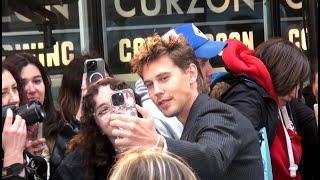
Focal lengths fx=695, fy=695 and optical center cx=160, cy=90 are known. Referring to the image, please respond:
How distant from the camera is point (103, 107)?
265 cm

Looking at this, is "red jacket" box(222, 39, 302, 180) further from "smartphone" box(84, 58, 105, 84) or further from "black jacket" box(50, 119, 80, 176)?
"black jacket" box(50, 119, 80, 176)

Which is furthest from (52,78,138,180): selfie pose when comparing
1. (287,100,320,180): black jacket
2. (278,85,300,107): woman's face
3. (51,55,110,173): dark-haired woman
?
(287,100,320,180): black jacket

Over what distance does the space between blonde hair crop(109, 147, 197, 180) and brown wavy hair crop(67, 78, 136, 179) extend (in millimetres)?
828

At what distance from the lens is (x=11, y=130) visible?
2.25 metres

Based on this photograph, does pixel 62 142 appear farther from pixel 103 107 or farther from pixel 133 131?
pixel 133 131

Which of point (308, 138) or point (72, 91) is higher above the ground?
point (72, 91)

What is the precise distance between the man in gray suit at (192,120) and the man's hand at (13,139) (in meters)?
0.43

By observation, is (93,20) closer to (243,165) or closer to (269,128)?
(269,128)

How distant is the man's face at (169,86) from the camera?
2180 millimetres

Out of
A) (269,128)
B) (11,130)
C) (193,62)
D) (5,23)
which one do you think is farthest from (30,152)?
(5,23)

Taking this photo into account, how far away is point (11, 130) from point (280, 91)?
1.22 metres

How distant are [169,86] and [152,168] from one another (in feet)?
1.52

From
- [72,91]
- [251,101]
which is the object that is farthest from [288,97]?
[72,91]

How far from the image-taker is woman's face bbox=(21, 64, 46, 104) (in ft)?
10.5
